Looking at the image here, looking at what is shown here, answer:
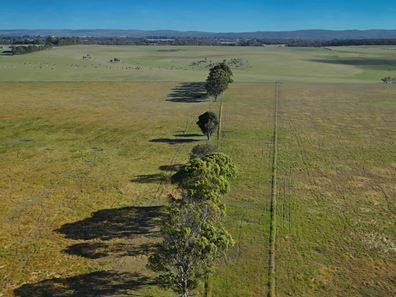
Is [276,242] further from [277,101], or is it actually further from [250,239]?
[277,101]

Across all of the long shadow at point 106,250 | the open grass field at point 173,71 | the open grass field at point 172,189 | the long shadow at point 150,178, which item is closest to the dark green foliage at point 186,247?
the open grass field at point 172,189

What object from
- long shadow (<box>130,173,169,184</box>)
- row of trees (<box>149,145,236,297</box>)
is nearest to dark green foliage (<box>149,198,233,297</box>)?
row of trees (<box>149,145,236,297</box>)

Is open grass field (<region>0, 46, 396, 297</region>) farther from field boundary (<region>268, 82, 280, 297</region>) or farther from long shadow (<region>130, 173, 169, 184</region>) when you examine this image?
field boundary (<region>268, 82, 280, 297</region>)

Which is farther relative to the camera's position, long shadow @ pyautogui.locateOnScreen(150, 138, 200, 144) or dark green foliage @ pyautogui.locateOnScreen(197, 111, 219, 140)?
long shadow @ pyautogui.locateOnScreen(150, 138, 200, 144)

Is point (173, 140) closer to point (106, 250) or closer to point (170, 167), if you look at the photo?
point (170, 167)

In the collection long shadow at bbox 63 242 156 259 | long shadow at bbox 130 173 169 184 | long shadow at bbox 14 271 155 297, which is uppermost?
long shadow at bbox 130 173 169 184

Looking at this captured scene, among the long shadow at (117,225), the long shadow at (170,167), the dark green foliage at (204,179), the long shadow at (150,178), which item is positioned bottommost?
the long shadow at (117,225)

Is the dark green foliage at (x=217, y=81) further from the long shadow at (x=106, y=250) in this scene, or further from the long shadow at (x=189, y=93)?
the long shadow at (x=106, y=250)
